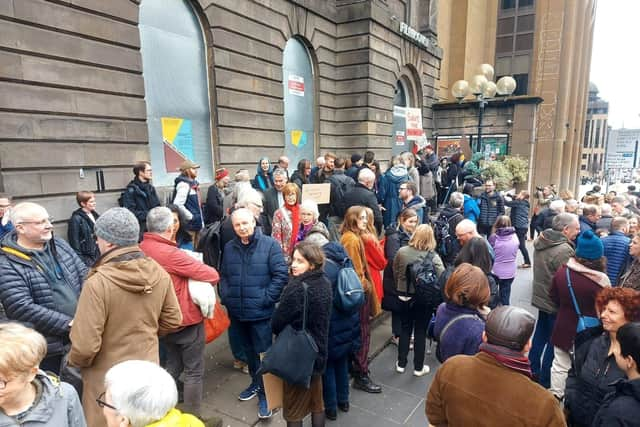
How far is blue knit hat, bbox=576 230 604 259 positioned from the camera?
3.34 metres

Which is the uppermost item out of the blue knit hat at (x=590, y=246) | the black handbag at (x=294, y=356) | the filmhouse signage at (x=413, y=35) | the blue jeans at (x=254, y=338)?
the filmhouse signage at (x=413, y=35)

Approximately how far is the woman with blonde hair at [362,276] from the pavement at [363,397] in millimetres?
141

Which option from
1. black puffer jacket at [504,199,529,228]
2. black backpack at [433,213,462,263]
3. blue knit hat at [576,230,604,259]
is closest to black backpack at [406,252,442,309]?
blue knit hat at [576,230,604,259]

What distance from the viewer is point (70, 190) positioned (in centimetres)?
662

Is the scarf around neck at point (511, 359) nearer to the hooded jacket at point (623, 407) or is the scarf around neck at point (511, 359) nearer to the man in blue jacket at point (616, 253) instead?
the hooded jacket at point (623, 407)

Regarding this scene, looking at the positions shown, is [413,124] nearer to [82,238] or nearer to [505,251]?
[505,251]

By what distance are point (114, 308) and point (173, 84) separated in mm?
7634

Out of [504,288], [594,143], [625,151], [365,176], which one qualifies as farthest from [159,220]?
A: [594,143]

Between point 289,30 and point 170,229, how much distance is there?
10.2m

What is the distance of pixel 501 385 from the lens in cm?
184

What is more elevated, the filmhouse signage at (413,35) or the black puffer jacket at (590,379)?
the filmhouse signage at (413,35)

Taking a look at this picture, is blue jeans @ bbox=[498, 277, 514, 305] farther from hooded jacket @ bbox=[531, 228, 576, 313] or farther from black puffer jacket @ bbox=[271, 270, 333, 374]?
black puffer jacket @ bbox=[271, 270, 333, 374]

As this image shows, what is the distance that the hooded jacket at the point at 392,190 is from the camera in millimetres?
7895

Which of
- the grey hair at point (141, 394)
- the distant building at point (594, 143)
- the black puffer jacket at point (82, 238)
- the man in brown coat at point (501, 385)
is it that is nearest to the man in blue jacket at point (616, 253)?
the man in brown coat at point (501, 385)
